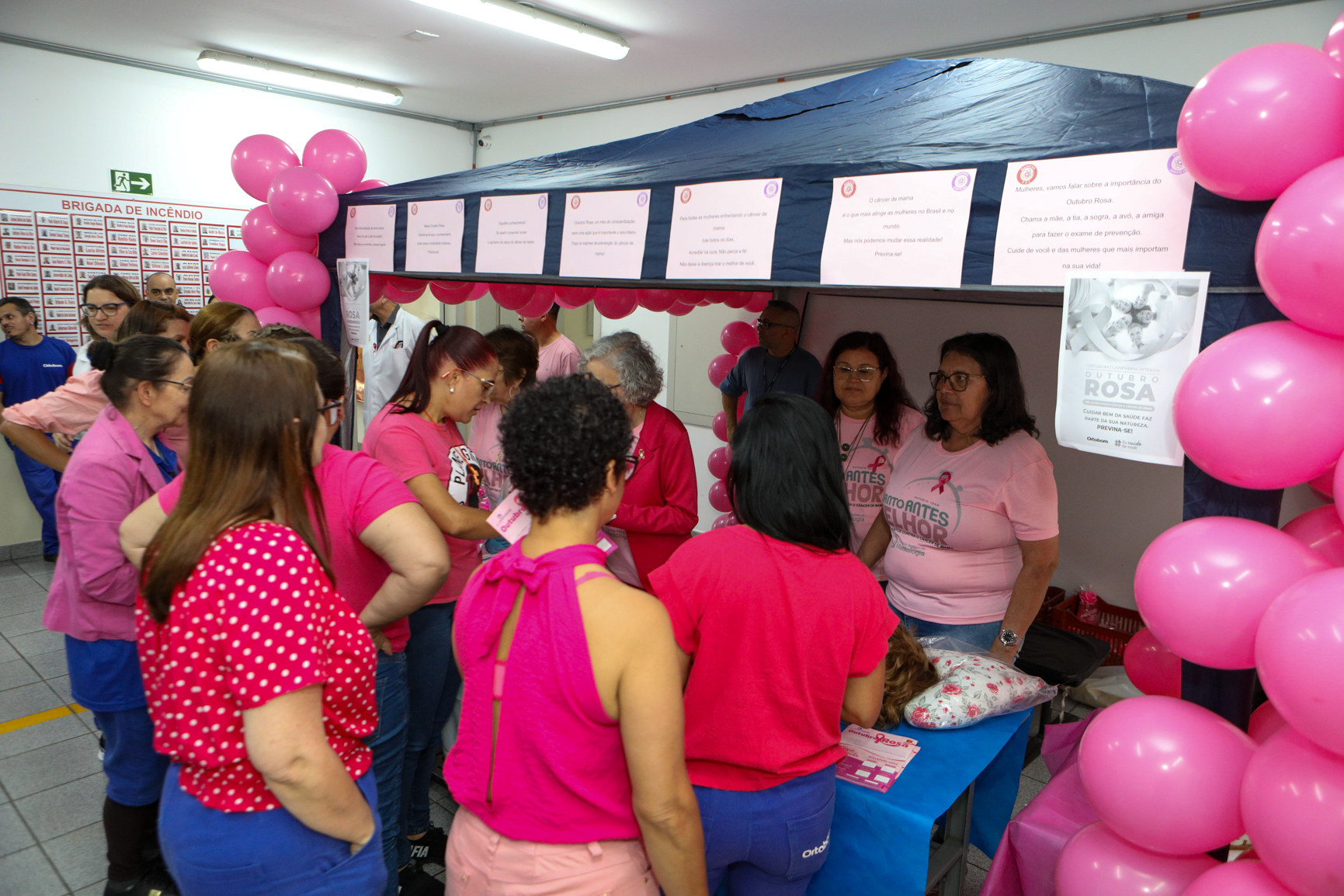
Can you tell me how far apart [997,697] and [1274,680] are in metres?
0.87

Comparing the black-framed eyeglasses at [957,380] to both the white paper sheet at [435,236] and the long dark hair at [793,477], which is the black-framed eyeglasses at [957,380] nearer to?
the long dark hair at [793,477]

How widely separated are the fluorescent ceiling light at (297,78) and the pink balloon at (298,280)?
10.1ft

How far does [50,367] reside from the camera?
187 inches

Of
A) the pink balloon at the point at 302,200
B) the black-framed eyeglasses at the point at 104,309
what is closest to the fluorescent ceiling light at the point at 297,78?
the black-framed eyeglasses at the point at 104,309

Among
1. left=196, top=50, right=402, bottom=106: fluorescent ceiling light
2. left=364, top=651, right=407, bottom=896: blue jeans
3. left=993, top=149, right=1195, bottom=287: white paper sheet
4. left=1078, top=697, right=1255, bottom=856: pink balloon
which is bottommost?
left=364, top=651, right=407, bottom=896: blue jeans

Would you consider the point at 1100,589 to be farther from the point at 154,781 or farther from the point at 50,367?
the point at 50,367

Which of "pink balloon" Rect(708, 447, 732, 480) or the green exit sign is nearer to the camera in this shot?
"pink balloon" Rect(708, 447, 732, 480)

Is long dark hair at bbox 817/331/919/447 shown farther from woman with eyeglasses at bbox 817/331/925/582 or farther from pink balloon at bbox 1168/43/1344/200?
pink balloon at bbox 1168/43/1344/200

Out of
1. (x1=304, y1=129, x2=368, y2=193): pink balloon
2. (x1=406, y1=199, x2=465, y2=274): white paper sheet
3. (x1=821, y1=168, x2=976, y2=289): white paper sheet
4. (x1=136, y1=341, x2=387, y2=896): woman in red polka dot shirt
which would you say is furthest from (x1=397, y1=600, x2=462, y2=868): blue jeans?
(x1=304, y1=129, x2=368, y2=193): pink balloon

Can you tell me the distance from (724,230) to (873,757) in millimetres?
1198

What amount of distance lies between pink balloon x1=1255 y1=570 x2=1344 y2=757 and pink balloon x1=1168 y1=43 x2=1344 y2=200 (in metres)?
0.53

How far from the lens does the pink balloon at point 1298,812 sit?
957mm

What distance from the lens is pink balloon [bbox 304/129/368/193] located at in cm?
291

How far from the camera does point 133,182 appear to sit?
5238 millimetres
